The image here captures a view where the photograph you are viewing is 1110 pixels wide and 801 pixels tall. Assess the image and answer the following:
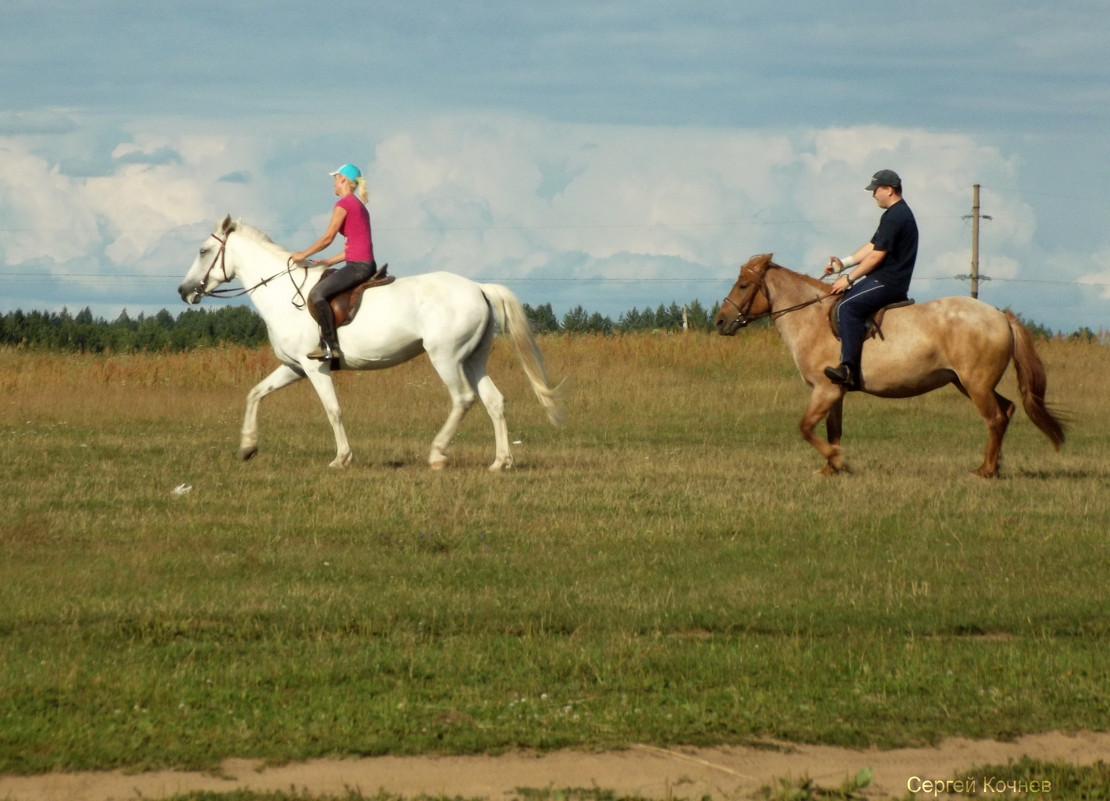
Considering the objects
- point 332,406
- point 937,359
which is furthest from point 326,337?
point 937,359

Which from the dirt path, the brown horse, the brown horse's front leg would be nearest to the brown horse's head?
the brown horse

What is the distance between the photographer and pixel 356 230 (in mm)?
15375

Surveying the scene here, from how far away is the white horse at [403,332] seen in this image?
606 inches

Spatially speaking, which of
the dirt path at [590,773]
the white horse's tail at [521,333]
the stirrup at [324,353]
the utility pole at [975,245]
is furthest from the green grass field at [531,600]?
the utility pole at [975,245]

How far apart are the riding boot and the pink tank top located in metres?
0.61

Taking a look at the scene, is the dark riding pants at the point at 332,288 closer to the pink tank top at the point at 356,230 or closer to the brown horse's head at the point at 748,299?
the pink tank top at the point at 356,230

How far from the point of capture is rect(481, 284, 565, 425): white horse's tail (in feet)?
51.9

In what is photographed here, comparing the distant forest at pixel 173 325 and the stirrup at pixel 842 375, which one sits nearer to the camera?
the stirrup at pixel 842 375

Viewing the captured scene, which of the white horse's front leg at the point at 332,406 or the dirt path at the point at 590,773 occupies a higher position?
the white horse's front leg at the point at 332,406

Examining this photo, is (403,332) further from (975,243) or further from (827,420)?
(975,243)

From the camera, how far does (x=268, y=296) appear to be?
16078 millimetres

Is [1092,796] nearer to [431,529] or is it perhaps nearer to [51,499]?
[431,529]

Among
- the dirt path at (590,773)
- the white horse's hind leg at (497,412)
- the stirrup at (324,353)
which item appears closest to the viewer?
the dirt path at (590,773)

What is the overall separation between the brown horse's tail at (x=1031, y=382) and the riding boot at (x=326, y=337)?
6996mm
